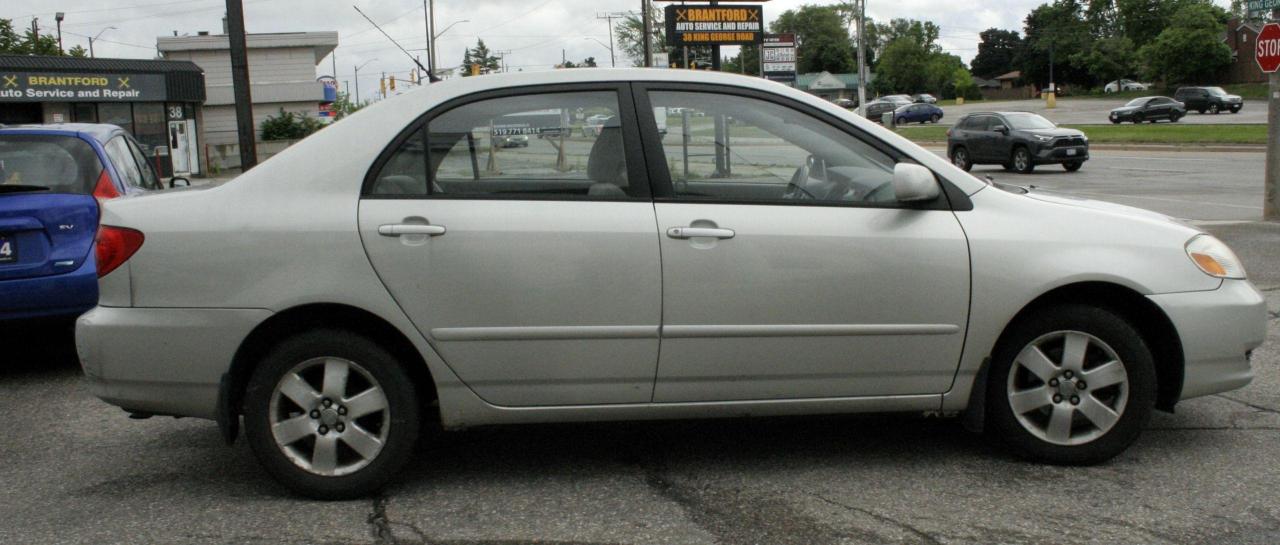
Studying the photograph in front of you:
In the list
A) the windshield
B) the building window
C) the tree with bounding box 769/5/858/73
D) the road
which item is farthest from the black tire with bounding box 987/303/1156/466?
the tree with bounding box 769/5/858/73

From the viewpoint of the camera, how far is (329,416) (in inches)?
167

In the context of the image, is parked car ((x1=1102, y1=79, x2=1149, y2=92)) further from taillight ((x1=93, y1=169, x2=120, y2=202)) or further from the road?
taillight ((x1=93, y1=169, x2=120, y2=202))

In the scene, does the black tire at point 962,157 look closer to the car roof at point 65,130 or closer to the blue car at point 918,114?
the car roof at point 65,130

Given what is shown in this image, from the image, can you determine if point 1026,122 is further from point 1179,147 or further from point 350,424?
point 350,424

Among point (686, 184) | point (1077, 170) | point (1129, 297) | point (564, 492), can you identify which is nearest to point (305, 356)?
point (564, 492)

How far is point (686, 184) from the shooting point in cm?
438

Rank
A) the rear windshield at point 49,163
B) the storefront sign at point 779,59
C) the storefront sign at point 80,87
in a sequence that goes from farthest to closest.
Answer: the storefront sign at point 779,59 < the storefront sign at point 80,87 < the rear windshield at point 49,163

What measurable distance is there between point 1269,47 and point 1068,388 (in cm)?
1148

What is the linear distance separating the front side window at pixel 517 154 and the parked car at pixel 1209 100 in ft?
201

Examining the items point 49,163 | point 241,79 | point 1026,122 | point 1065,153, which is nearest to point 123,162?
point 49,163

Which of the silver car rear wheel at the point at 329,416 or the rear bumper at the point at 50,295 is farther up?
the rear bumper at the point at 50,295

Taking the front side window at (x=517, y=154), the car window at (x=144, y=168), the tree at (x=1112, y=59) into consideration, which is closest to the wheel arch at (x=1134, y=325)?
the front side window at (x=517, y=154)

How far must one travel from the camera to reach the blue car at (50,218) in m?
6.47

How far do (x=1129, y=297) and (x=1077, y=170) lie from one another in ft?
79.2
